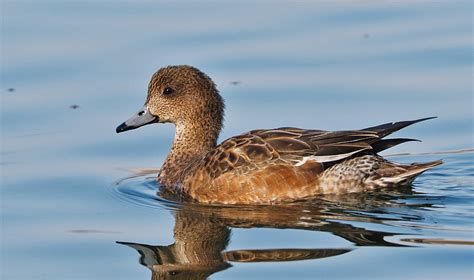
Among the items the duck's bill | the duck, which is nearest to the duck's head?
the duck's bill

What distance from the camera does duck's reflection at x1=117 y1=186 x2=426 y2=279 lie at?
8.78m

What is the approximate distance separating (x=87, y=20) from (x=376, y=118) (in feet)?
14.1

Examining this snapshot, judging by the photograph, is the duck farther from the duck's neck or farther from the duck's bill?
the duck's bill

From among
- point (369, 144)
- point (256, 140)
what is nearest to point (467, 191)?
point (369, 144)

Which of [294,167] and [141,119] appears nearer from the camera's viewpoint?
[294,167]

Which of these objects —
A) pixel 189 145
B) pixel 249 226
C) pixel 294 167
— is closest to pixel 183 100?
pixel 189 145

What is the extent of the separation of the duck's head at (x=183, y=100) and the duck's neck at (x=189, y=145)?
3cm

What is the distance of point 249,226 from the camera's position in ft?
31.6

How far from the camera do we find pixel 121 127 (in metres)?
11.2

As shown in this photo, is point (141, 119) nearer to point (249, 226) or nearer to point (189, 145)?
point (189, 145)

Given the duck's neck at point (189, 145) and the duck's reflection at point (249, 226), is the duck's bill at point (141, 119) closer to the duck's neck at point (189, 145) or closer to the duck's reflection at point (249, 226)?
the duck's neck at point (189, 145)

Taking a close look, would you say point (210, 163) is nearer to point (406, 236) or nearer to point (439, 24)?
point (406, 236)

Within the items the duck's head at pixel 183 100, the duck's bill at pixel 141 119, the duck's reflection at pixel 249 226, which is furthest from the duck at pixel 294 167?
the duck's bill at pixel 141 119

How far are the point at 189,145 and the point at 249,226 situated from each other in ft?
6.35
